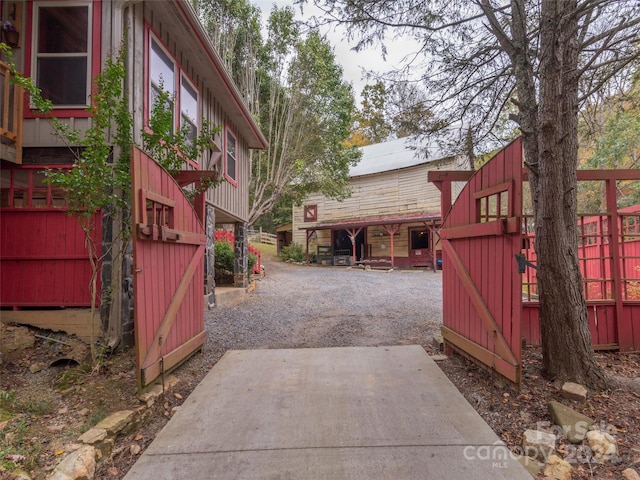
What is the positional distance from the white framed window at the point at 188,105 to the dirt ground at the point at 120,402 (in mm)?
3773

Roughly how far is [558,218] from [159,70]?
5.37 meters

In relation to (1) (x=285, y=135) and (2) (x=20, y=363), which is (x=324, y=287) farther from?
(2) (x=20, y=363)

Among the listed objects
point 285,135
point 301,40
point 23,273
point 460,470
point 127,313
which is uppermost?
point 301,40

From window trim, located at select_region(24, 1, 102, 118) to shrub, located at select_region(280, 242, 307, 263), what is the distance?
16744 mm

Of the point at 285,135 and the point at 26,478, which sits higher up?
the point at 285,135

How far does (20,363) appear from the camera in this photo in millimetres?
3543

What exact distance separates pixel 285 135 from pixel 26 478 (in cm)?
1329

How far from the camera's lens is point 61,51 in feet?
13.9

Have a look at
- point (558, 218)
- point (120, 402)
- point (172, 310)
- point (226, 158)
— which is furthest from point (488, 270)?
point (226, 158)

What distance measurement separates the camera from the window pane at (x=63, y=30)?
420 cm

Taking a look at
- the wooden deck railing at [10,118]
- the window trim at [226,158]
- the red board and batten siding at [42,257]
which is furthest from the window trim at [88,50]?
the window trim at [226,158]

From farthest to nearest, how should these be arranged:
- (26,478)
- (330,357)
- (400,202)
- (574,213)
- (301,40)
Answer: (400,202)
(301,40)
(330,357)
(574,213)
(26,478)

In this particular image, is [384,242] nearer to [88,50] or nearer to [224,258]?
[224,258]

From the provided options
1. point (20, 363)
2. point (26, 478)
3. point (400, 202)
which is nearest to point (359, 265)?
point (400, 202)
